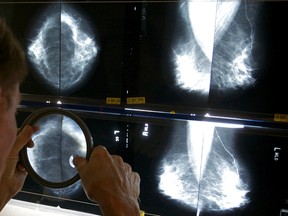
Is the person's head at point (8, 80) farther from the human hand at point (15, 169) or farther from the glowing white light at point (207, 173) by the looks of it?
the glowing white light at point (207, 173)

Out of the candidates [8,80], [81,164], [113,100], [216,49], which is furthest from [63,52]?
[8,80]

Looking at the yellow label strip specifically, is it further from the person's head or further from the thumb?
the person's head

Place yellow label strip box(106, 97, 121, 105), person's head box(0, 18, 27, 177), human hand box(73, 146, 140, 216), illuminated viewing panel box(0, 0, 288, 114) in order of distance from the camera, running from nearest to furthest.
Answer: person's head box(0, 18, 27, 177), human hand box(73, 146, 140, 216), illuminated viewing panel box(0, 0, 288, 114), yellow label strip box(106, 97, 121, 105)

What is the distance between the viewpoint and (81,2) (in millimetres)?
1725

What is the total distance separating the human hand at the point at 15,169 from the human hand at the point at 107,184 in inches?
6.8

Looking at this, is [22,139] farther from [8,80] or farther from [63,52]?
[63,52]

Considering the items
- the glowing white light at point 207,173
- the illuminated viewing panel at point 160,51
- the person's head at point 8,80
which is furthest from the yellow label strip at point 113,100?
the person's head at point 8,80

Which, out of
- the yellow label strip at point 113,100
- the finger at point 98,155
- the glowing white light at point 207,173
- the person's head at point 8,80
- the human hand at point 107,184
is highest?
the person's head at point 8,80

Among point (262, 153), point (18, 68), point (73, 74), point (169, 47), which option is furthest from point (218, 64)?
point (18, 68)

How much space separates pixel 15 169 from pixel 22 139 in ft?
0.43

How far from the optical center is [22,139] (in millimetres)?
970

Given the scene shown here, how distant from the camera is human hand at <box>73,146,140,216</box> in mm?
874

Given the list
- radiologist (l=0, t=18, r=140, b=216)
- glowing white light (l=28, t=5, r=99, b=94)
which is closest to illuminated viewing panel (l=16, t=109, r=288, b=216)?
glowing white light (l=28, t=5, r=99, b=94)

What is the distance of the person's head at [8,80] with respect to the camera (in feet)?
2.12
